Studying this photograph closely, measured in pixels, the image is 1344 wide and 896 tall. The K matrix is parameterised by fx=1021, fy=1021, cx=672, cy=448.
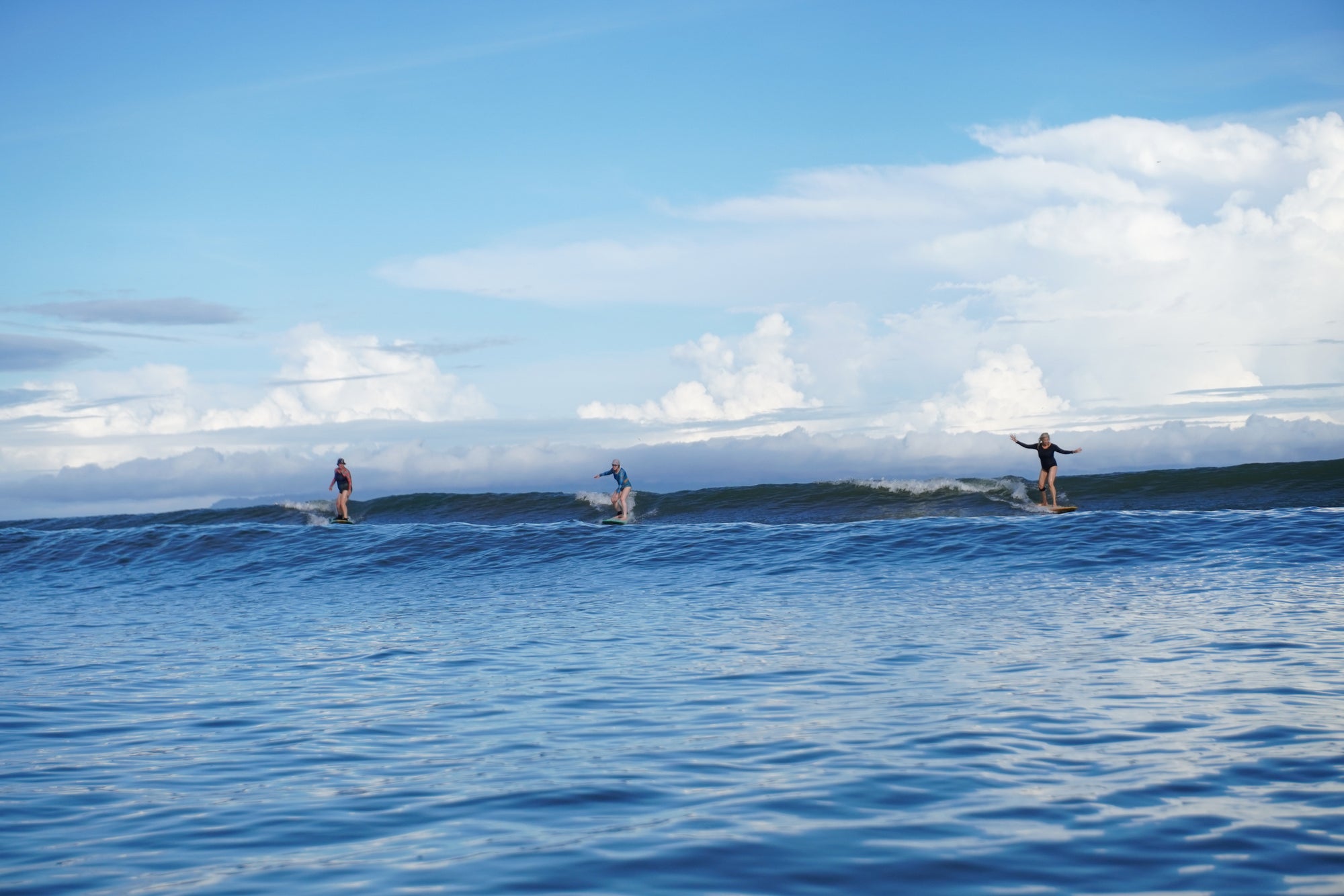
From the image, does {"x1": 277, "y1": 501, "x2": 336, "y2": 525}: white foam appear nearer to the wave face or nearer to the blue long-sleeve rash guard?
the wave face

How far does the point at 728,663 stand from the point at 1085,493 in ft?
78.0

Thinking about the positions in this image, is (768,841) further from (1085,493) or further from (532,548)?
(1085,493)

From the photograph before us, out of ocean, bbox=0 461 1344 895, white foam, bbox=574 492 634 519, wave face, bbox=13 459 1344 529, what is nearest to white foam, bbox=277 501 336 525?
wave face, bbox=13 459 1344 529

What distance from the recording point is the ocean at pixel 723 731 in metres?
4.71

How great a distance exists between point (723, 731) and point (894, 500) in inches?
1013

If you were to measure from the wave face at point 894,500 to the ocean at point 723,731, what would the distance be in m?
9.44

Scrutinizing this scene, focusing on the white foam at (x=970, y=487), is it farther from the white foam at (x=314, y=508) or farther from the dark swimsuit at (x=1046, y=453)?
the white foam at (x=314, y=508)

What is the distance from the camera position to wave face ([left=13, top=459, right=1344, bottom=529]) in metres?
28.7

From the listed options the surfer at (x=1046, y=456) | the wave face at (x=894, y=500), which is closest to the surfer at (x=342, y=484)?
the wave face at (x=894, y=500)

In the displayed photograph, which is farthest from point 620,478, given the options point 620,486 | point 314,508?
point 314,508

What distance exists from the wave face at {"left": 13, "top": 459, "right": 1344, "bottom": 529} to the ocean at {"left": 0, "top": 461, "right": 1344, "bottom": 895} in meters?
9.44

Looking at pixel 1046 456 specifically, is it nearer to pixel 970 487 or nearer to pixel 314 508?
pixel 970 487

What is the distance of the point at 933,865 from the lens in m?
4.54

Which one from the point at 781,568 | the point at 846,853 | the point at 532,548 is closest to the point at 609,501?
the point at 532,548
